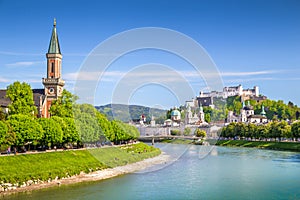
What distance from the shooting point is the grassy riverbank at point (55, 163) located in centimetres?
2927

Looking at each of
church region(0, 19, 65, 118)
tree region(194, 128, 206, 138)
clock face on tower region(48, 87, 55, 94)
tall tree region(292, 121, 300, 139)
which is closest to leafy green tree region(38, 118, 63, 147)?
church region(0, 19, 65, 118)

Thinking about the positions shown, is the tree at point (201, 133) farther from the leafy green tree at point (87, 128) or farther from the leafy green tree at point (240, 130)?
the leafy green tree at point (87, 128)

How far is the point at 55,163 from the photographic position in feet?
111

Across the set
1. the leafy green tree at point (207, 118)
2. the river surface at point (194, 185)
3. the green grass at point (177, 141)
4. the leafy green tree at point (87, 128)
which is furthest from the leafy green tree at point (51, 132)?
the leafy green tree at point (207, 118)

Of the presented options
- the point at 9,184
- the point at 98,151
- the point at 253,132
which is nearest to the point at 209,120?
the point at 253,132

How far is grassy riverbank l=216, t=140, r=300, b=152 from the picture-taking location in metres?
61.3

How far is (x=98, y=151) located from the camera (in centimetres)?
4234

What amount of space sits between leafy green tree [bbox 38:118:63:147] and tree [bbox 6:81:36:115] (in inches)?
156

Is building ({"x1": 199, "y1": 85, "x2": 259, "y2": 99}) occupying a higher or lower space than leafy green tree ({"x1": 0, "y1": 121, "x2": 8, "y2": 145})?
higher

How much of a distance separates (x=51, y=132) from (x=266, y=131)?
4665 centimetres

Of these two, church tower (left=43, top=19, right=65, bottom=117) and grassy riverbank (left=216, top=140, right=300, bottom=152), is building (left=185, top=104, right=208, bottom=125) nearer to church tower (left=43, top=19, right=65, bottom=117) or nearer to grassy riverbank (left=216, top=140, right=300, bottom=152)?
grassy riverbank (left=216, top=140, right=300, bottom=152)

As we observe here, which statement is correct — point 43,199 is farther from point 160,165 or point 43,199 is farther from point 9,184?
point 160,165

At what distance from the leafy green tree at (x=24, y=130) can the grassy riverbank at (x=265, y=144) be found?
128 feet

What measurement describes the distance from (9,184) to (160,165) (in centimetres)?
1802
